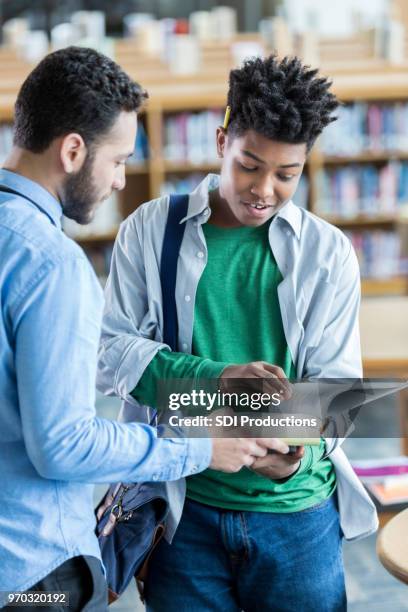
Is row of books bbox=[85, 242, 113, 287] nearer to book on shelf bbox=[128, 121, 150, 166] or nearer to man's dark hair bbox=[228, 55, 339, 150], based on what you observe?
book on shelf bbox=[128, 121, 150, 166]

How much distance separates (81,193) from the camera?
1258 millimetres

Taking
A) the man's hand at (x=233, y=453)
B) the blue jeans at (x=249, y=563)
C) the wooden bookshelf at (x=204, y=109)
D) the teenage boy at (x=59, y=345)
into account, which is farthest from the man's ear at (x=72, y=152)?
the wooden bookshelf at (x=204, y=109)

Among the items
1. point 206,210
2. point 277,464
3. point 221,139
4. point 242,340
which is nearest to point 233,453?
point 277,464

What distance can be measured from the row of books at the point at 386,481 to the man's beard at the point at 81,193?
3.98 feet

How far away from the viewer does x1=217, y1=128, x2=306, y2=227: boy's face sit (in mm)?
1474

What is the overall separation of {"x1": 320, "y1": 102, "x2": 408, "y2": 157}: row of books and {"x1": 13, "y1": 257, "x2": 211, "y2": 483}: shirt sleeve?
5.19 m

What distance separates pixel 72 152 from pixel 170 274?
366mm

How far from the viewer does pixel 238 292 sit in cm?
153

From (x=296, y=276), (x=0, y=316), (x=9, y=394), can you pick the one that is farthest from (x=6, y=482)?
(x=296, y=276)

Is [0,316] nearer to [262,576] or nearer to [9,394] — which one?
[9,394]

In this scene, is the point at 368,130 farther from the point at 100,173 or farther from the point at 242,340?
the point at 100,173

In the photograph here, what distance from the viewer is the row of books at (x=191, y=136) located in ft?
19.7

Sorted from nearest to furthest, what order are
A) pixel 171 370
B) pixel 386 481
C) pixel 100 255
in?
pixel 171 370 → pixel 386 481 → pixel 100 255

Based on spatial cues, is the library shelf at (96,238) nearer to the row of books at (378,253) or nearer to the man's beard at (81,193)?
the row of books at (378,253)
